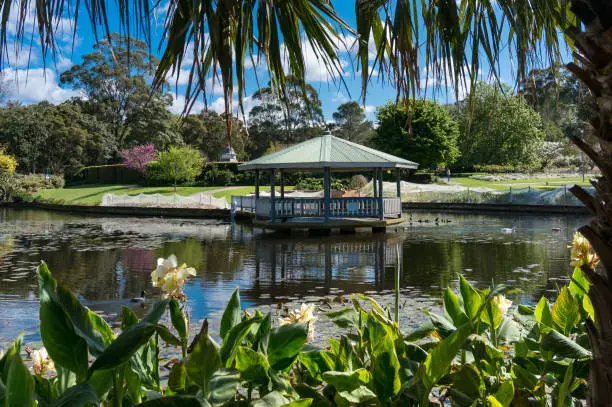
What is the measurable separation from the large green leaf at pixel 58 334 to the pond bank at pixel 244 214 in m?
25.2

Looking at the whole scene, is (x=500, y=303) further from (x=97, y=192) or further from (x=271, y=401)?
(x=97, y=192)

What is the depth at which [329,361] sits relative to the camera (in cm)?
204

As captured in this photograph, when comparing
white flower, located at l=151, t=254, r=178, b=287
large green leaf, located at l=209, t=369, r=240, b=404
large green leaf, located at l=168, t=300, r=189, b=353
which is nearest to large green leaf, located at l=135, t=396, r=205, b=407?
large green leaf, located at l=209, t=369, r=240, b=404

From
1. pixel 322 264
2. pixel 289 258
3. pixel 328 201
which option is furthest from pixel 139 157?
pixel 322 264

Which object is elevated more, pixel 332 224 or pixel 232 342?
pixel 232 342

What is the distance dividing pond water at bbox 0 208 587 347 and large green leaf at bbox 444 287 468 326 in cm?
386

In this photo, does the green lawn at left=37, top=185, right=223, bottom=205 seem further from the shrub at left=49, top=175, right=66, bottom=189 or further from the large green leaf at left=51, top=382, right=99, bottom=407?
the large green leaf at left=51, top=382, right=99, bottom=407

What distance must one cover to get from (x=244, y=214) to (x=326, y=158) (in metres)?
7.59

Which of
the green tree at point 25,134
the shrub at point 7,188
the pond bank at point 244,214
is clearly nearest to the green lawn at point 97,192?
the shrub at point 7,188

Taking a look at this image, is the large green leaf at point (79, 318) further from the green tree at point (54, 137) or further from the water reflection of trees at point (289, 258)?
the green tree at point (54, 137)

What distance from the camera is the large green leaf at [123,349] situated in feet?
4.38

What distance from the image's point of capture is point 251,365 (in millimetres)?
1681

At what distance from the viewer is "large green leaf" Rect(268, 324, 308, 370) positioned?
Answer: 1.83 meters

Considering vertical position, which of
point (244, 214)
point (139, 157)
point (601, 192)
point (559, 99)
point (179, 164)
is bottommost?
point (244, 214)
